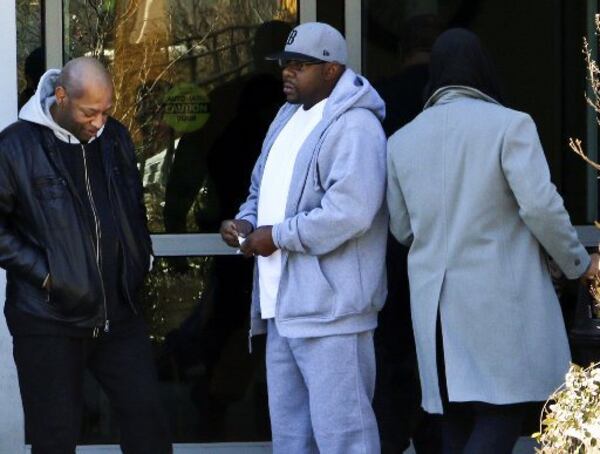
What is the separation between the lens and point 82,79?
538 cm

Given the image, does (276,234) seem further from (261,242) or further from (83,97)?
(83,97)


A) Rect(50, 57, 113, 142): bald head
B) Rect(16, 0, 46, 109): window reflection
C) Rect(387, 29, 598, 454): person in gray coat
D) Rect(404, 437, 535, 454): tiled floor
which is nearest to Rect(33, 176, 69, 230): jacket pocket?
Rect(50, 57, 113, 142): bald head

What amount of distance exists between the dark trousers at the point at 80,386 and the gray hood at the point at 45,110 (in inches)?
28.4

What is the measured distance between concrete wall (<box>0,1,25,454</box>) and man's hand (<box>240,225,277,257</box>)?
1341mm

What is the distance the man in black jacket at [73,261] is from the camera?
5.41 metres

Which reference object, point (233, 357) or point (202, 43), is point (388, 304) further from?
point (202, 43)

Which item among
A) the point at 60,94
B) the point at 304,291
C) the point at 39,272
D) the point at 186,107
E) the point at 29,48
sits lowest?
the point at 304,291

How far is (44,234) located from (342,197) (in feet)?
3.45

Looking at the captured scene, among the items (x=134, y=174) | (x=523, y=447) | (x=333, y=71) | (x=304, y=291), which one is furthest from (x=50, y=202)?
(x=523, y=447)

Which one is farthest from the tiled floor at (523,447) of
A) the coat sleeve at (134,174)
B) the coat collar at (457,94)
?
the coat collar at (457,94)

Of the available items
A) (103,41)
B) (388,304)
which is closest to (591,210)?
(388,304)

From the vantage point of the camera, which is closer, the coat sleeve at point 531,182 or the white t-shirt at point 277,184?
the coat sleeve at point 531,182

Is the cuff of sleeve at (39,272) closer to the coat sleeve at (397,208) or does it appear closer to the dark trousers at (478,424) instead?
the coat sleeve at (397,208)

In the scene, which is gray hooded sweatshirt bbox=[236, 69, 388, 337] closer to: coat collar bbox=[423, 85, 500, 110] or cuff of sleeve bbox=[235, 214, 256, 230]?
cuff of sleeve bbox=[235, 214, 256, 230]
